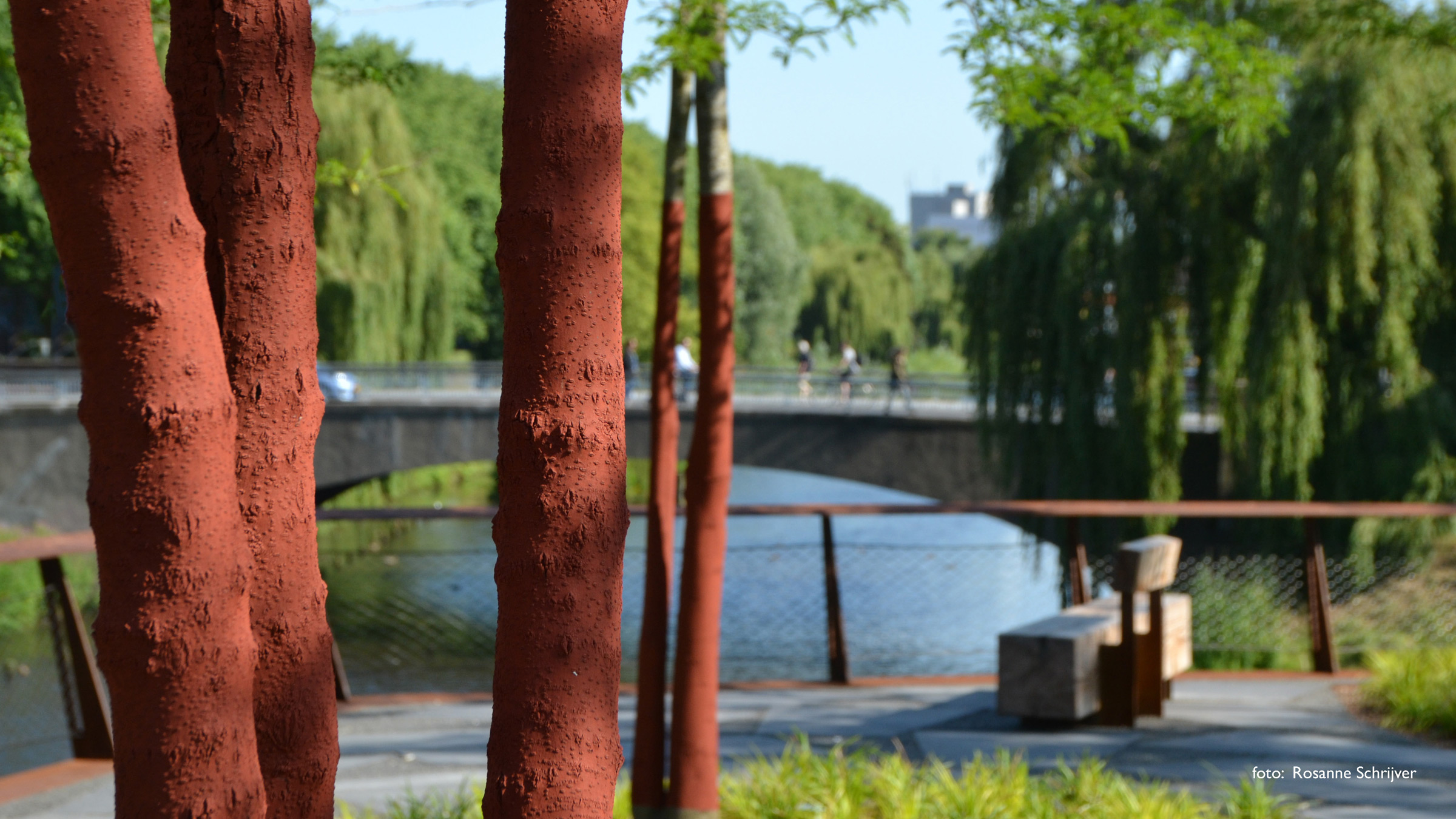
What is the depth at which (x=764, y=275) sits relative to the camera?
58250mm

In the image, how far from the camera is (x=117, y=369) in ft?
6.23

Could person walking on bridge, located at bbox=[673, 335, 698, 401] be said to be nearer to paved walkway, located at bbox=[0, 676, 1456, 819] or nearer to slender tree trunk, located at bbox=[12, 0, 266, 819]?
paved walkway, located at bbox=[0, 676, 1456, 819]

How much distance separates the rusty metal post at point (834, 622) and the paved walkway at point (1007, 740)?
5.4 inches

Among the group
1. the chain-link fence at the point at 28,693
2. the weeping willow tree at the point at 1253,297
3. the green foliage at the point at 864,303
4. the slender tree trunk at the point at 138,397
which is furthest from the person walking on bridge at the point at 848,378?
the slender tree trunk at the point at 138,397

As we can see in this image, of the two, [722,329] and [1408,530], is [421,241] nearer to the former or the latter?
[1408,530]

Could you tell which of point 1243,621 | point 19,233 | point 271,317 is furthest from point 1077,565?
point 19,233

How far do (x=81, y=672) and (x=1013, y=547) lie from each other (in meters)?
5.44

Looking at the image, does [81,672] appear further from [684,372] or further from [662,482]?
[684,372]

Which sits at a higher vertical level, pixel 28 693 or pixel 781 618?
pixel 781 618

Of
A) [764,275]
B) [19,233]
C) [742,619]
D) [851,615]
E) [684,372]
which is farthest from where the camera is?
[764,275]

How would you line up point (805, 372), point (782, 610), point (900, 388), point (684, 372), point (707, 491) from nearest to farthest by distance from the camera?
point (707, 491) < point (782, 610) < point (684, 372) < point (900, 388) < point (805, 372)

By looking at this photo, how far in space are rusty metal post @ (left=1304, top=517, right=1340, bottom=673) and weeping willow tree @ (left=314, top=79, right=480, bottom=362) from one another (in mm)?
21542

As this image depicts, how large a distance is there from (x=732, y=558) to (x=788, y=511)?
1578cm

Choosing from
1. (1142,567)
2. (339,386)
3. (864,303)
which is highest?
(864,303)
